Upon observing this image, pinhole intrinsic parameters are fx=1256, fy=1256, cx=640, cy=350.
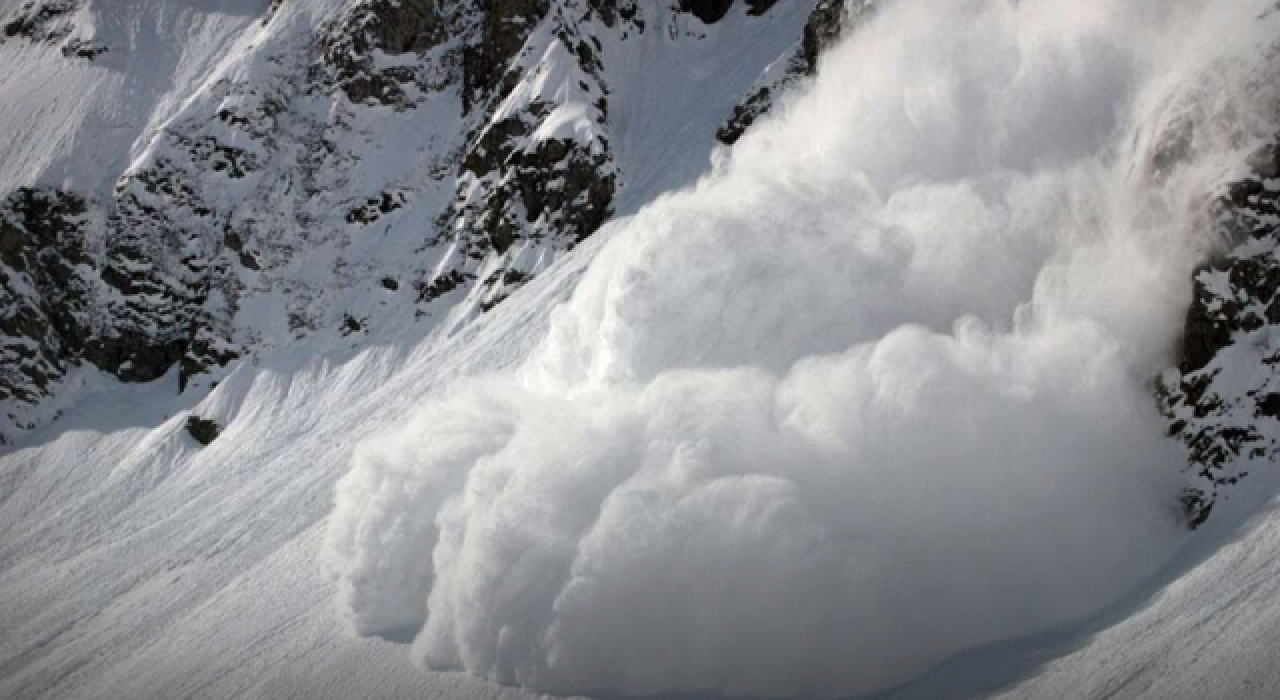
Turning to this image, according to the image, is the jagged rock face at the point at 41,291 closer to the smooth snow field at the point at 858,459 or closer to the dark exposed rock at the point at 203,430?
the dark exposed rock at the point at 203,430

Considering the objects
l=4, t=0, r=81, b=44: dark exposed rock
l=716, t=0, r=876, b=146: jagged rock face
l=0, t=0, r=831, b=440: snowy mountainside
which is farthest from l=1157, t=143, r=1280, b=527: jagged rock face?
l=4, t=0, r=81, b=44: dark exposed rock

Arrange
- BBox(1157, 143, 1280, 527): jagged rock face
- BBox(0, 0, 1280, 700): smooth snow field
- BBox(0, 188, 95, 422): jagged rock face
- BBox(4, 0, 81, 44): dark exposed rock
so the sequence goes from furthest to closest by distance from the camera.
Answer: BBox(4, 0, 81, 44): dark exposed rock → BBox(0, 188, 95, 422): jagged rock face → BBox(0, 0, 1280, 700): smooth snow field → BBox(1157, 143, 1280, 527): jagged rock face

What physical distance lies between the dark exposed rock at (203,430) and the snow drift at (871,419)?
69.9ft

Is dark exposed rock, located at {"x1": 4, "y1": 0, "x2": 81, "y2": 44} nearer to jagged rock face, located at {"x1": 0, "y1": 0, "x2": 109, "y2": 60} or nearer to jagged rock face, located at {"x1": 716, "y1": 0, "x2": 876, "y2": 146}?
jagged rock face, located at {"x1": 0, "y1": 0, "x2": 109, "y2": 60}

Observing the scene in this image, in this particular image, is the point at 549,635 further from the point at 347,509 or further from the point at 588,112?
the point at 588,112

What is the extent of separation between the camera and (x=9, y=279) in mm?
69125

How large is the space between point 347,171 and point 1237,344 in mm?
48127

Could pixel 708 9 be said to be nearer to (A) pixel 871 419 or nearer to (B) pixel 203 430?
(B) pixel 203 430

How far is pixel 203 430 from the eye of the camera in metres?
61.5

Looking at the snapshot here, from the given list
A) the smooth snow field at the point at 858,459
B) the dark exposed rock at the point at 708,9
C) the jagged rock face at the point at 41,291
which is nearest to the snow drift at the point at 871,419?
the smooth snow field at the point at 858,459

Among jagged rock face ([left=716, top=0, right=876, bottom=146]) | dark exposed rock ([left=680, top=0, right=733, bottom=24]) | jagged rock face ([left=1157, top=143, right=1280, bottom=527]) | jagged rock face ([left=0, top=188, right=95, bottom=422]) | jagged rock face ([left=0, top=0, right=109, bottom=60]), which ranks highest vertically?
jagged rock face ([left=0, top=0, right=109, bottom=60])

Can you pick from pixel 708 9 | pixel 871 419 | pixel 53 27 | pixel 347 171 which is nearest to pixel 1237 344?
pixel 871 419

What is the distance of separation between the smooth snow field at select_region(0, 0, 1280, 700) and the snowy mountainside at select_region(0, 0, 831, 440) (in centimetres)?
1230

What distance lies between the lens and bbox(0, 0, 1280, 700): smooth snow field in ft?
99.1
